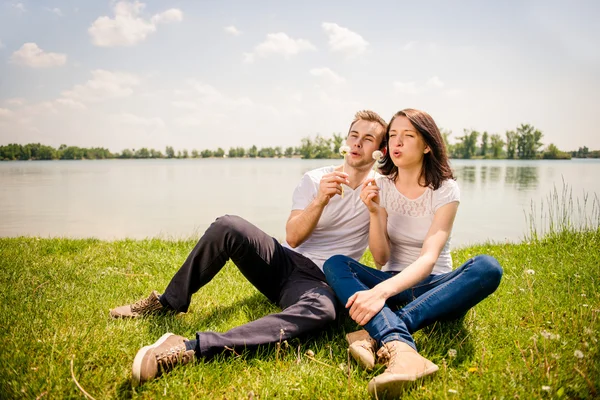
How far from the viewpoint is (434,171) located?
118 inches

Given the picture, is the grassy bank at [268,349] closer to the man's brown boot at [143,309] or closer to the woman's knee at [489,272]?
the man's brown boot at [143,309]

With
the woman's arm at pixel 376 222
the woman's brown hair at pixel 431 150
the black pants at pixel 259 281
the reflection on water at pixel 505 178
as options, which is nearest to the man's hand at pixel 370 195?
the woman's arm at pixel 376 222

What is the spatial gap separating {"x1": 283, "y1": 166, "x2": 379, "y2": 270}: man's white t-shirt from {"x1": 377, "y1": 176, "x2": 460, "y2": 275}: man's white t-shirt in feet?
0.74

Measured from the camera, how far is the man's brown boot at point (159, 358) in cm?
214

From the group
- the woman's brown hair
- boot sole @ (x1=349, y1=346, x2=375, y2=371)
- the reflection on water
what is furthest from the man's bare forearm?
the reflection on water

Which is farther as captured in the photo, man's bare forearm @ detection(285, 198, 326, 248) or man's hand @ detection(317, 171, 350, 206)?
man's bare forearm @ detection(285, 198, 326, 248)

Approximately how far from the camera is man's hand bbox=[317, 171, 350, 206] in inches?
116

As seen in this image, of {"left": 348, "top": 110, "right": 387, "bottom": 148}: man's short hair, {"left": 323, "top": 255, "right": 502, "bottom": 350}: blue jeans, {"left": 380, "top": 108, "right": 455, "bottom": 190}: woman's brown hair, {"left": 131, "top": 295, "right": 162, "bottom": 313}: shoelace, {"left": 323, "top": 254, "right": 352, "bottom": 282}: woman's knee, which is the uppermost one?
{"left": 348, "top": 110, "right": 387, "bottom": 148}: man's short hair

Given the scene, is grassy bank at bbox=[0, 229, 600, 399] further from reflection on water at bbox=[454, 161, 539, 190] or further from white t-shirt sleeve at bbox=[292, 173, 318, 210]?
reflection on water at bbox=[454, 161, 539, 190]

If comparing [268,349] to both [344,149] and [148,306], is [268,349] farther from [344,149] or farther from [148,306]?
[344,149]

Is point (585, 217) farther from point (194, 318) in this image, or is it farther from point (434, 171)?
point (194, 318)

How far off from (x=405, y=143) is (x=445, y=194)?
0.46 metres

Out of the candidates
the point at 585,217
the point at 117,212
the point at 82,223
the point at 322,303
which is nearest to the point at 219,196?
the point at 117,212

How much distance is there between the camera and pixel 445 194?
2875 millimetres
